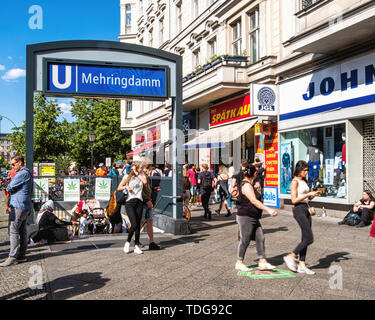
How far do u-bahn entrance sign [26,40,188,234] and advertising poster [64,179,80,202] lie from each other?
6.46 ft

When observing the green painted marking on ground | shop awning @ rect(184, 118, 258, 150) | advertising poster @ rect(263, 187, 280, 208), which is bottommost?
the green painted marking on ground

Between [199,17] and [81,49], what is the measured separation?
14.3 metres

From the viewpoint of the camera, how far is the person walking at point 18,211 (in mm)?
6656

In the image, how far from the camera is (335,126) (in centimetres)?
1234

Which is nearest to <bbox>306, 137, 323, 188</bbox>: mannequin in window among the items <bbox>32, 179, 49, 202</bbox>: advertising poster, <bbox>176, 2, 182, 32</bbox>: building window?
<bbox>32, 179, 49, 202</bbox>: advertising poster

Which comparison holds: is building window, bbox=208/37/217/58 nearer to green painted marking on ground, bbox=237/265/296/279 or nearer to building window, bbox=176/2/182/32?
building window, bbox=176/2/182/32

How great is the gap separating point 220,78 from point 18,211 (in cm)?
1173

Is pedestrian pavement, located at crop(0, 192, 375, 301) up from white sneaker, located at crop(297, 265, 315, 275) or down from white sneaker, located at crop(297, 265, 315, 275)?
down

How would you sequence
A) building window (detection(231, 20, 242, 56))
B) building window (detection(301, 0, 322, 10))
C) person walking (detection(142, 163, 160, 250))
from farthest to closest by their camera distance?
building window (detection(231, 20, 242, 56)) → building window (detection(301, 0, 322, 10)) → person walking (detection(142, 163, 160, 250))

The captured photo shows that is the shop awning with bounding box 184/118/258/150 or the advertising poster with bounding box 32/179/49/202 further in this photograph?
the shop awning with bounding box 184/118/258/150

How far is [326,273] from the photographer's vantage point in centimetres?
579

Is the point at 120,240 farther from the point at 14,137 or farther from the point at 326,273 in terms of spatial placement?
the point at 14,137

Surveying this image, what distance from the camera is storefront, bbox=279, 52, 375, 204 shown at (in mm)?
11241
